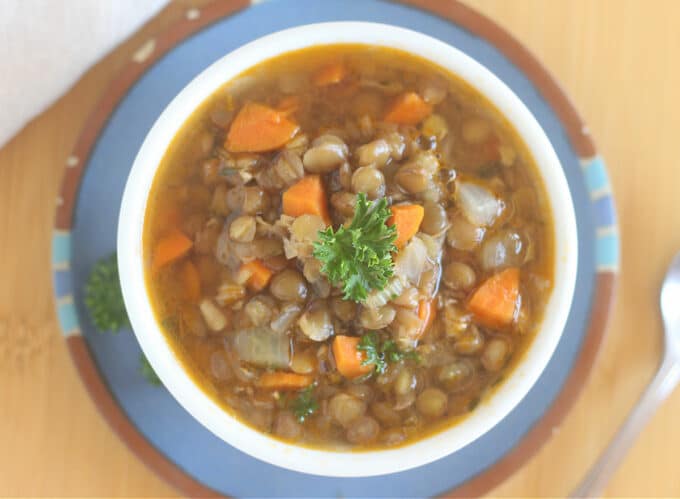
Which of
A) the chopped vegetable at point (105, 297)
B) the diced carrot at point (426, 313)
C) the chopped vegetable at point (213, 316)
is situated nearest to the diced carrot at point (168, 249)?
the chopped vegetable at point (213, 316)

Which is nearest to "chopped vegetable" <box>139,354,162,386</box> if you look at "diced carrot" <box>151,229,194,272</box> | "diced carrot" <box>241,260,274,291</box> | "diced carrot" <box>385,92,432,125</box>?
"diced carrot" <box>151,229,194,272</box>

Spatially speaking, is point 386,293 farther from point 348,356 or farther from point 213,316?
point 213,316

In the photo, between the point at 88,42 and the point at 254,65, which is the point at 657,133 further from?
the point at 88,42

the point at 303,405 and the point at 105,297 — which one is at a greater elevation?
the point at 105,297

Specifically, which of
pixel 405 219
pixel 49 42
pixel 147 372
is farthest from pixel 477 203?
A: pixel 49 42

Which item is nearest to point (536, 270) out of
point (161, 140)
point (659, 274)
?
point (659, 274)
